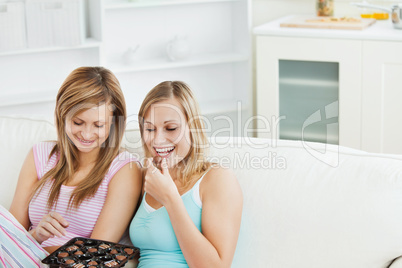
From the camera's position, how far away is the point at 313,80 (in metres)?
3.18

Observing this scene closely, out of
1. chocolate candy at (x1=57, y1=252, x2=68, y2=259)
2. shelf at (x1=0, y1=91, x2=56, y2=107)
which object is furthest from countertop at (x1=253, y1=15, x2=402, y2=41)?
chocolate candy at (x1=57, y1=252, x2=68, y2=259)

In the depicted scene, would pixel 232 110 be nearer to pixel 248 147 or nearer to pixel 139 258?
pixel 248 147

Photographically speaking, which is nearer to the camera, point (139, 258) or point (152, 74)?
point (139, 258)

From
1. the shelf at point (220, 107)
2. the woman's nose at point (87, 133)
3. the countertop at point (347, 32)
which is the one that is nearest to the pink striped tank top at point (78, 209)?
the woman's nose at point (87, 133)

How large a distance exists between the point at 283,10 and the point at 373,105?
3.22 feet

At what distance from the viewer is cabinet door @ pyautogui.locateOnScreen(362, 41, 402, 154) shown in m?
2.89

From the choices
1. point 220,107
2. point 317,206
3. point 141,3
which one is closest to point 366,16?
point 220,107

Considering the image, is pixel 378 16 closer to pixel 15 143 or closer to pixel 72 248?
pixel 15 143

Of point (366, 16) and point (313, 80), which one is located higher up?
point (366, 16)

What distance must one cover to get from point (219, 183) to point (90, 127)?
0.49 m

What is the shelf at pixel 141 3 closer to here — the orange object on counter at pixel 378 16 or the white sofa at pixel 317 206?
the orange object on counter at pixel 378 16

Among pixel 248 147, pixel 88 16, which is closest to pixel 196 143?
pixel 248 147

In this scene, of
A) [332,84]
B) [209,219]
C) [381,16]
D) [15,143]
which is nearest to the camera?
[209,219]

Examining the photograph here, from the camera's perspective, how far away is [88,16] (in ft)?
11.2
